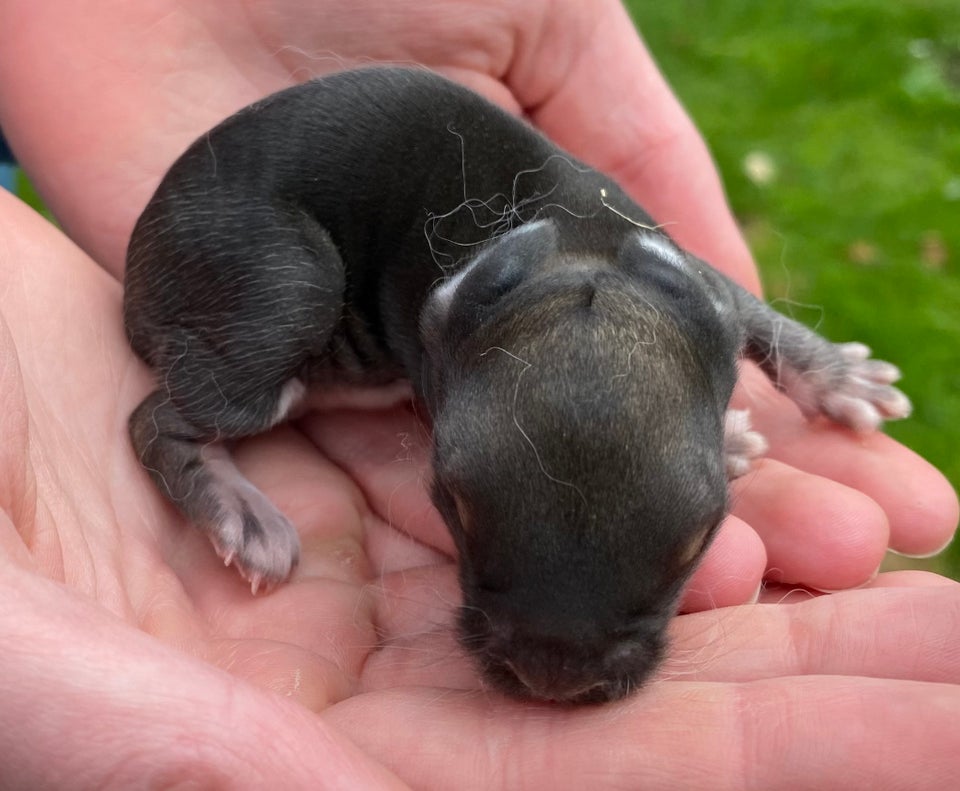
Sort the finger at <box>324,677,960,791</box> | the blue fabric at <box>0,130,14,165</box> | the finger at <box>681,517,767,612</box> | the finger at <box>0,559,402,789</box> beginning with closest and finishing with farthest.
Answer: the finger at <box>0,559,402,789</box>, the finger at <box>324,677,960,791</box>, the finger at <box>681,517,767,612</box>, the blue fabric at <box>0,130,14,165</box>

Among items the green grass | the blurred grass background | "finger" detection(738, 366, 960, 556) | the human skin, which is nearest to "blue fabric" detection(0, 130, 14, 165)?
the human skin

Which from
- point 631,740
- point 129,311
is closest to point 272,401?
point 129,311

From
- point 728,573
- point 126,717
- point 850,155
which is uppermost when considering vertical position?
point 126,717

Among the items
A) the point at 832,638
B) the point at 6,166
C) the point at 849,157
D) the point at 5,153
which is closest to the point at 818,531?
the point at 832,638

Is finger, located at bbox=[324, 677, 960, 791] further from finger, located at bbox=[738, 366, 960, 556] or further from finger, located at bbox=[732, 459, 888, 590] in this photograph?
finger, located at bbox=[738, 366, 960, 556]

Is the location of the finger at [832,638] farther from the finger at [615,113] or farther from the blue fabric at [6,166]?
the blue fabric at [6,166]

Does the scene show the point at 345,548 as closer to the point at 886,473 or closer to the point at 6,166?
the point at 886,473
